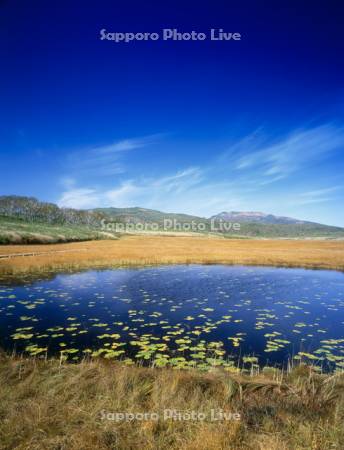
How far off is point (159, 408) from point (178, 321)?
880 cm

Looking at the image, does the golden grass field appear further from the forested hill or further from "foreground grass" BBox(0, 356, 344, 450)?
the forested hill

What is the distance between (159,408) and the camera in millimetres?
5297

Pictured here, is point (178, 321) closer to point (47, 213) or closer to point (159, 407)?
point (159, 407)

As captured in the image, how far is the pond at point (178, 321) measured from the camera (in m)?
10.2

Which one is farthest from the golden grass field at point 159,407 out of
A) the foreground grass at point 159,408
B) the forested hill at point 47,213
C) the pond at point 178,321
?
the forested hill at point 47,213

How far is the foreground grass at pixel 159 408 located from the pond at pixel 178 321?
1757mm

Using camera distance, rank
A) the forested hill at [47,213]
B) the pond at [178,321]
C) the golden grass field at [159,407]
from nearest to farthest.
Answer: the golden grass field at [159,407], the pond at [178,321], the forested hill at [47,213]

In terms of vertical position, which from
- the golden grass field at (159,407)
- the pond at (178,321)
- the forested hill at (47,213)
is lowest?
the pond at (178,321)

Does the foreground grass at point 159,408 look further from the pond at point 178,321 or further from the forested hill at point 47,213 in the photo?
the forested hill at point 47,213

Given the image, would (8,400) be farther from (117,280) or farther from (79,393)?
(117,280)

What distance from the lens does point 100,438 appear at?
438 cm

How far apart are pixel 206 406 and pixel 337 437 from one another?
2.25m

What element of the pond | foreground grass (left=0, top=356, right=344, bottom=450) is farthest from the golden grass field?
the pond

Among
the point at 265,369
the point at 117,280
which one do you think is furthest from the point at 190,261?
the point at 265,369
